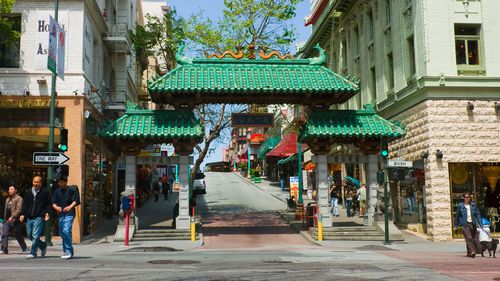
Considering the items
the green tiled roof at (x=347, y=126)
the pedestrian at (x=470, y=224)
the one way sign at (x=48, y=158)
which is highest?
the green tiled roof at (x=347, y=126)

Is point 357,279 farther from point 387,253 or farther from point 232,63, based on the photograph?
point 232,63

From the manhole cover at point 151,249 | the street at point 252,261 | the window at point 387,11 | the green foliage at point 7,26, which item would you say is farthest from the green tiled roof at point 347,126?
the green foliage at point 7,26

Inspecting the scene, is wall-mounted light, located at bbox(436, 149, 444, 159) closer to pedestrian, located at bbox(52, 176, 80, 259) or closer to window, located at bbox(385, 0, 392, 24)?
window, located at bbox(385, 0, 392, 24)

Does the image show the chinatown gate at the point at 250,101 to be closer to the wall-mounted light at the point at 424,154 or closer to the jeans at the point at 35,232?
the wall-mounted light at the point at 424,154

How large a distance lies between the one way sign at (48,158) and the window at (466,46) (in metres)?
16.0

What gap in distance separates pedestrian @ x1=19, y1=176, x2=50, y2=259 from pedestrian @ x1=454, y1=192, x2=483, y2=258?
11.7 m

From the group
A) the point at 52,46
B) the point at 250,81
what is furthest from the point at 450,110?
the point at 52,46

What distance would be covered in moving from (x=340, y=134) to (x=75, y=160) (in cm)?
1011

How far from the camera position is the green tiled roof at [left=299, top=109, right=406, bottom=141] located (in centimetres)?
1867

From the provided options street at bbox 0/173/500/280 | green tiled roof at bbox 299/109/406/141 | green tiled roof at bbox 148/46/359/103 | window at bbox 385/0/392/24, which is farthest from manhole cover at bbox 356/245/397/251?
window at bbox 385/0/392/24

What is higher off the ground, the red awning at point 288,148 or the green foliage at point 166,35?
the green foliage at point 166,35

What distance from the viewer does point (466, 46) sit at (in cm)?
2023

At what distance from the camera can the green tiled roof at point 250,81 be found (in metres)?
18.3

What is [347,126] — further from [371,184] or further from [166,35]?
[166,35]
